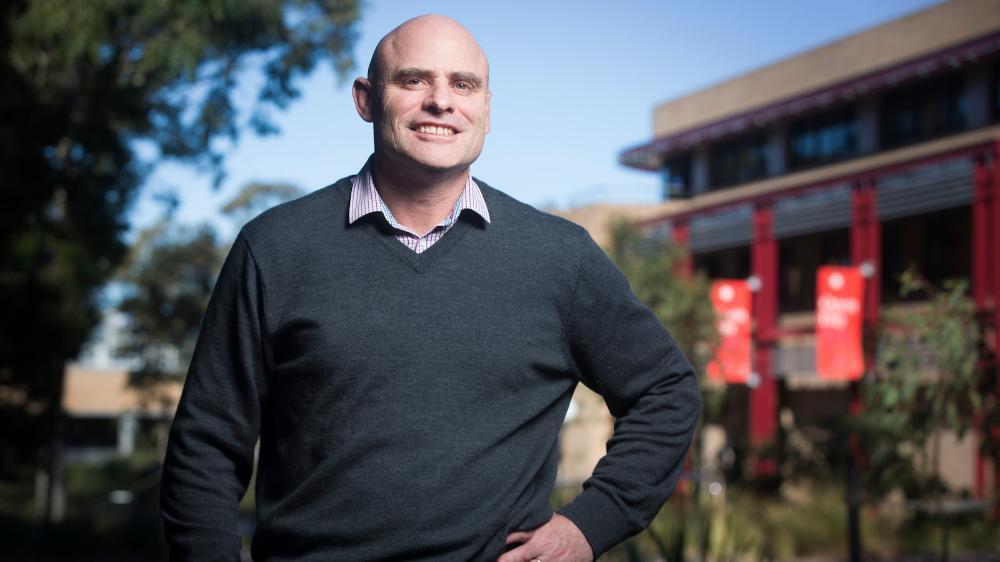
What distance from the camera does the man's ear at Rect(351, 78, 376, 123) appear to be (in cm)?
267

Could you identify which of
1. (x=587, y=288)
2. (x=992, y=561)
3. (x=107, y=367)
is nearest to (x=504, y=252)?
(x=587, y=288)

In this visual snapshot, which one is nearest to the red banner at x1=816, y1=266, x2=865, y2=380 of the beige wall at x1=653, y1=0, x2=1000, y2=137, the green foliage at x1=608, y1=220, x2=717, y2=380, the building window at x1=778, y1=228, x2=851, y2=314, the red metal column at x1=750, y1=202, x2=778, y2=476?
the green foliage at x1=608, y1=220, x2=717, y2=380

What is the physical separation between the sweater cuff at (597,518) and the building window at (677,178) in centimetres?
3565

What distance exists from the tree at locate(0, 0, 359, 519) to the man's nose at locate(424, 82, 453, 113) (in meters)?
12.8

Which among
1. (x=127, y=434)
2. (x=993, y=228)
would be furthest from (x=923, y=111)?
(x=127, y=434)

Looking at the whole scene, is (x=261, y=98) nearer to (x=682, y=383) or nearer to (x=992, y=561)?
(x=992, y=561)

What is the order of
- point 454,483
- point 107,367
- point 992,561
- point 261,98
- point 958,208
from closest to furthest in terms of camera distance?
point 454,483 < point 992,561 < point 261,98 < point 958,208 < point 107,367

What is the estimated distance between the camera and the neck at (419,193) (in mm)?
2588

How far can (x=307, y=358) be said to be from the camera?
241 centimetres

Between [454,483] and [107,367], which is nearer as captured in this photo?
[454,483]

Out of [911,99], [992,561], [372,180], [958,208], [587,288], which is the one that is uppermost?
[911,99]

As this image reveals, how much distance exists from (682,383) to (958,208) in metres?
28.1

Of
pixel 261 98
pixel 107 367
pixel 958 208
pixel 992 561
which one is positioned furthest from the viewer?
pixel 107 367

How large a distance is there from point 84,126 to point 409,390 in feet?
49.0
